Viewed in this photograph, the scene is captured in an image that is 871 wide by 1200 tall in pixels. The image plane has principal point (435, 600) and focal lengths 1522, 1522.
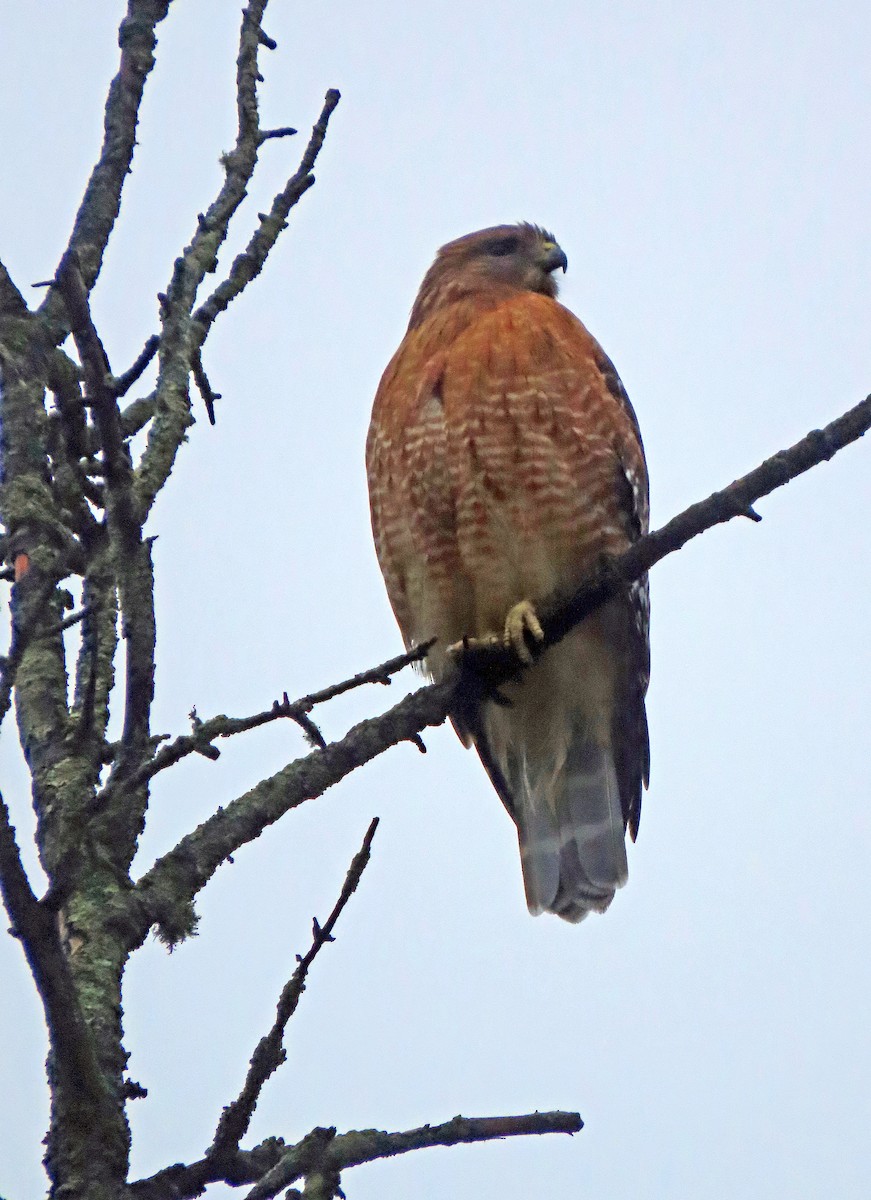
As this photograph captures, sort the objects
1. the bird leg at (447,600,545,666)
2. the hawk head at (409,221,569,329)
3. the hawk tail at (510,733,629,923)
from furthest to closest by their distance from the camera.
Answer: the hawk head at (409,221,569,329) < the hawk tail at (510,733,629,923) < the bird leg at (447,600,545,666)

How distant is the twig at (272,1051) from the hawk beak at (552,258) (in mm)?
4327

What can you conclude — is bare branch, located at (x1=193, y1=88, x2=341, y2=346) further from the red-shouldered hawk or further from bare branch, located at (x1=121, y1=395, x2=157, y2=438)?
the red-shouldered hawk

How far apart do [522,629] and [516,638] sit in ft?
0.15

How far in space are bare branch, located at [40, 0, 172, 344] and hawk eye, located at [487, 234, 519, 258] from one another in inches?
112

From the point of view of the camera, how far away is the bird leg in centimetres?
508

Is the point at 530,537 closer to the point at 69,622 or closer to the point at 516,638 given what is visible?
the point at 516,638

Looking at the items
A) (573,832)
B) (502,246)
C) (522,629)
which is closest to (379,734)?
(522,629)

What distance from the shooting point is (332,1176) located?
8.34 feet

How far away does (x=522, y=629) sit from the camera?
5125 mm

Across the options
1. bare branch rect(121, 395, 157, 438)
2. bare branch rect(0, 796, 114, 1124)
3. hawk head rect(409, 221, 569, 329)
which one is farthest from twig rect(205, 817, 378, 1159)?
hawk head rect(409, 221, 569, 329)

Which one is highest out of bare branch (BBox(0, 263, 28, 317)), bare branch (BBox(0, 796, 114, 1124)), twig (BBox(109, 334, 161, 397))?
bare branch (BBox(0, 263, 28, 317))

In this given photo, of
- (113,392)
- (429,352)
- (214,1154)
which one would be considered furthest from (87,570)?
(429,352)

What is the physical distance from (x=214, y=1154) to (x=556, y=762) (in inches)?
132

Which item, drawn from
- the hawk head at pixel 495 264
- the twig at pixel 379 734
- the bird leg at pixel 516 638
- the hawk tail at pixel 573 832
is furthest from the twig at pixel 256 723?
the hawk head at pixel 495 264
